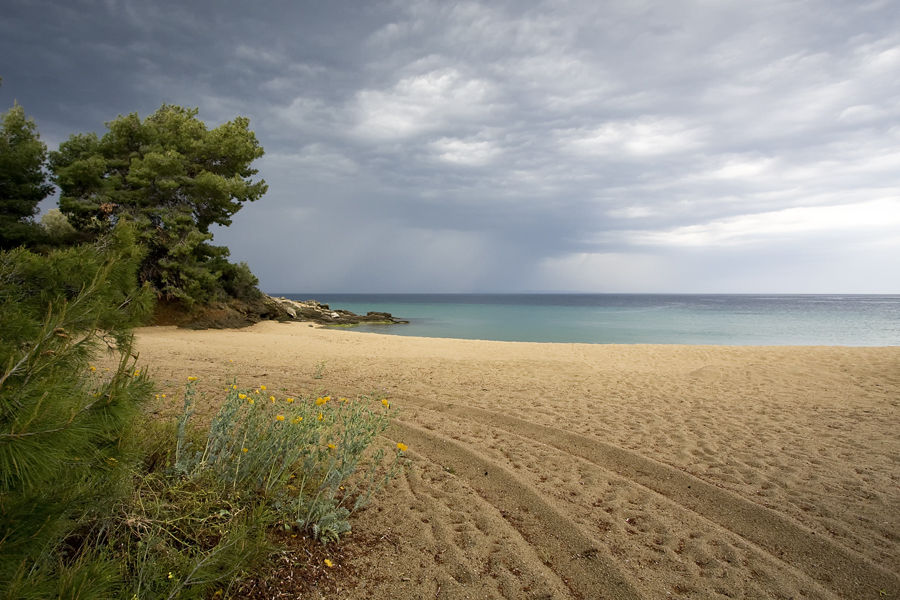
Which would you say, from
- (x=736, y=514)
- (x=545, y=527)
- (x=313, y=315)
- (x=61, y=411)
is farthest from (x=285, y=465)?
(x=313, y=315)

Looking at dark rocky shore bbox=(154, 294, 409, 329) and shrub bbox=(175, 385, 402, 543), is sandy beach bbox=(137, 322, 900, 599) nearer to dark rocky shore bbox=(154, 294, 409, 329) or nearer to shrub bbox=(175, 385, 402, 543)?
shrub bbox=(175, 385, 402, 543)

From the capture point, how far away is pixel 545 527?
3.62 metres

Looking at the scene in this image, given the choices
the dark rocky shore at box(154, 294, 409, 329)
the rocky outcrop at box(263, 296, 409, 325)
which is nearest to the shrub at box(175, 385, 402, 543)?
the dark rocky shore at box(154, 294, 409, 329)

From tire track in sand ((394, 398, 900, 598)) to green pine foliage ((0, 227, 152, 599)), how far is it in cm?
298

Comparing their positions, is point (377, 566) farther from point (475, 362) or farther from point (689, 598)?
point (475, 362)

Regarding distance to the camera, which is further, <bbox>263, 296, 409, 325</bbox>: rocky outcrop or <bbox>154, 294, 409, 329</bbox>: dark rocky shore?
<bbox>263, 296, 409, 325</bbox>: rocky outcrop

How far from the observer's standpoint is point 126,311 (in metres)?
2.49

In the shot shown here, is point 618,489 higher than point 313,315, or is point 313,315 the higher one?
point 313,315

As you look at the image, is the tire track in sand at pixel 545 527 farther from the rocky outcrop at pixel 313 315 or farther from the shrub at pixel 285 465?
the rocky outcrop at pixel 313 315

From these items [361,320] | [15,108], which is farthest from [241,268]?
[361,320]

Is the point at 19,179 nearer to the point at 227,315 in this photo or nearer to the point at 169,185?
the point at 169,185

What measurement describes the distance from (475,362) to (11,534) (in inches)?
397

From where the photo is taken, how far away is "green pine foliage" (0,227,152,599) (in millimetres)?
1491

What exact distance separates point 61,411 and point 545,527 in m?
3.27
